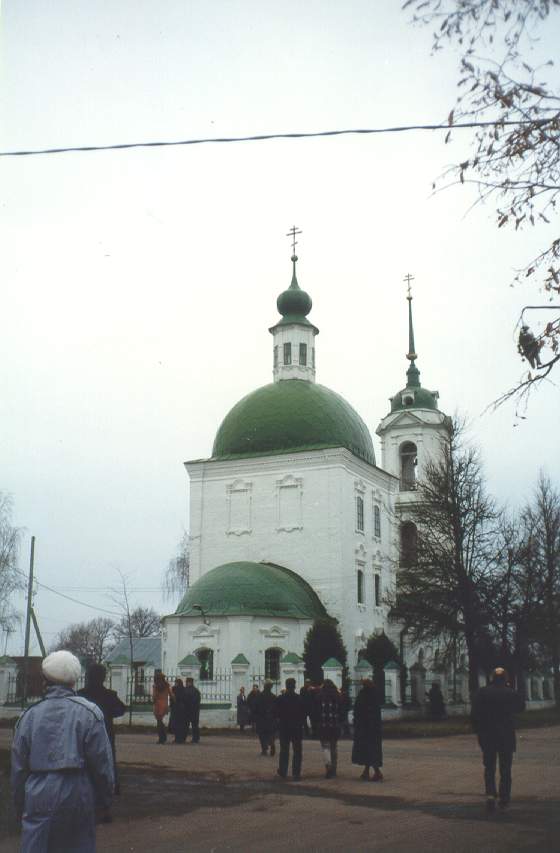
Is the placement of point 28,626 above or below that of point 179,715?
above

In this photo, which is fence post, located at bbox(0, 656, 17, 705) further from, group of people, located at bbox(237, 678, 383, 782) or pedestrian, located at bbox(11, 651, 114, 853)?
pedestrian, located at bbox(11, 651, 114, 853)

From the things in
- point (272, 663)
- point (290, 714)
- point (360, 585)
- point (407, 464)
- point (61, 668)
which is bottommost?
point (290, 714)

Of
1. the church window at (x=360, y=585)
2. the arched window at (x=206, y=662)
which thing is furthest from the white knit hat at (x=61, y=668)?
the church window at (x=360, y=585)

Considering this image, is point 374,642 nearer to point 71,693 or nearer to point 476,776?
point 476,776

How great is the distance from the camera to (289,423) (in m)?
44.0

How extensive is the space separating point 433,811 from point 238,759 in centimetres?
750

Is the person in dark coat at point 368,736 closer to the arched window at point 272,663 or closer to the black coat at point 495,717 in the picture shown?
the black coat at point 495,717

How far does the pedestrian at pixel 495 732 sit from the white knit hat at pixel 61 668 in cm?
637

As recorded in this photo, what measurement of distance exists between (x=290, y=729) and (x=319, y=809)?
3.38 metres

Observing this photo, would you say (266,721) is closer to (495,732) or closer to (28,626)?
(495,732)

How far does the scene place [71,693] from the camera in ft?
17.5

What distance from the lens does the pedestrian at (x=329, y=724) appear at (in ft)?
46.6

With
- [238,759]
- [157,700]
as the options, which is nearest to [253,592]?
[157,700]

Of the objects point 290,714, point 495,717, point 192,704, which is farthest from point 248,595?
point 495,717
